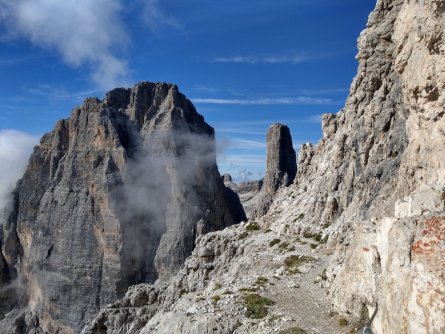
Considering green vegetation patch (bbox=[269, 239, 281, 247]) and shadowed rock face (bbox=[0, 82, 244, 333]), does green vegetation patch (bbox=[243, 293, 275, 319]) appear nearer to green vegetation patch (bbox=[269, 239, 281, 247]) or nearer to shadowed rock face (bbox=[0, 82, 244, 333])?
green vegetation patch (bbox=[269, 239, 281, 247])

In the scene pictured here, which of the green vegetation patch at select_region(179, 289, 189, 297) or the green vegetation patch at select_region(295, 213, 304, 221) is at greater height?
the green vegetation patch at select_region(295, 213, 304, 221)

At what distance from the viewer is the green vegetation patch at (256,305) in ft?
89.4

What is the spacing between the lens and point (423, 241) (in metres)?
15.1

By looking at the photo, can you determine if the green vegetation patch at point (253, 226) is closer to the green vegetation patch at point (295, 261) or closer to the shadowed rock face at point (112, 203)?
the green vegetation patch at point (295, 261)

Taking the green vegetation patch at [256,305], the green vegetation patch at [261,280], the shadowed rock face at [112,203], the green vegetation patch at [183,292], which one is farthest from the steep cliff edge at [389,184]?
the shadowed rock face at [112,203]

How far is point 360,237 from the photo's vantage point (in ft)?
81.5

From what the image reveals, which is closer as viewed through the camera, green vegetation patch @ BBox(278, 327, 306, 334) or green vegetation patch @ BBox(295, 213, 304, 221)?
green vegetation patch @ BBox(278, 327, 306, 334)

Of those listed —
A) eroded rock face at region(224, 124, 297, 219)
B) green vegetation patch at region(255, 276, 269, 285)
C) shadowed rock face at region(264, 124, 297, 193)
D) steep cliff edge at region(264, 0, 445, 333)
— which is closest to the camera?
steep cliff edge at region(264, 0, 445, 333)

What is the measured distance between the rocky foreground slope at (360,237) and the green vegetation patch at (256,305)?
0.10 metres

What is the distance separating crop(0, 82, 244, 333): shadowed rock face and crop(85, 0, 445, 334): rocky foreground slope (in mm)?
41872

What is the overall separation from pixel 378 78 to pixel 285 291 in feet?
86.0

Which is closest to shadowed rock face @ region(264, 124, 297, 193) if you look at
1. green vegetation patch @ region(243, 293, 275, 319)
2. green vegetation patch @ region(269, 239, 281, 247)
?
green vegetation patch @ region(269, 239, 281, 247)

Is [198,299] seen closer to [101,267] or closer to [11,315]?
[101,267]

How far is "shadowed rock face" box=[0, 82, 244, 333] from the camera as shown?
106 meters
